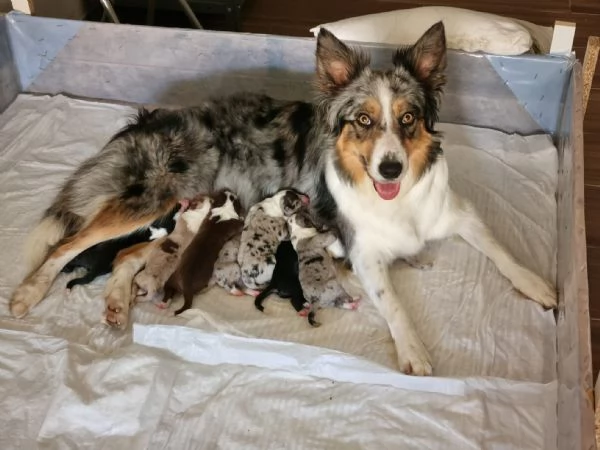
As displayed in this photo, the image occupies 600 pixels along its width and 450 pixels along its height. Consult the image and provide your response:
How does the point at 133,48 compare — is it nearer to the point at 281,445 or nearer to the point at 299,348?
the point at 299,348

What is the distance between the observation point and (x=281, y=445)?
2086 millimetres

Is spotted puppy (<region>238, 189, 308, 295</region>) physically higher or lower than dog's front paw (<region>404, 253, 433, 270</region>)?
higher

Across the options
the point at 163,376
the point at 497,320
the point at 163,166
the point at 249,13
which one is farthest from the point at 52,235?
the point at 249,13

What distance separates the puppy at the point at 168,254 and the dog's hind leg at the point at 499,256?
0.94 metres

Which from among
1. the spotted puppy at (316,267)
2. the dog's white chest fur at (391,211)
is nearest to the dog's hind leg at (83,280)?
the spotted puppy at (316,267)

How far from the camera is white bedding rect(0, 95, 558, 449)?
211cm

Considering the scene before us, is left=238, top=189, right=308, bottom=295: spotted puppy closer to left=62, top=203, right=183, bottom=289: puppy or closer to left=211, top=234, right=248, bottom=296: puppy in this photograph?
left=211, top=234, right=248, bottom=296: puppy

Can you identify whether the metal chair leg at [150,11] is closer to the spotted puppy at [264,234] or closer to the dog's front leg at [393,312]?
the spotted puppy at [264,234]

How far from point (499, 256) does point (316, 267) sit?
2.20ft

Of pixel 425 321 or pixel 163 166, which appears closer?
pixel 425 321

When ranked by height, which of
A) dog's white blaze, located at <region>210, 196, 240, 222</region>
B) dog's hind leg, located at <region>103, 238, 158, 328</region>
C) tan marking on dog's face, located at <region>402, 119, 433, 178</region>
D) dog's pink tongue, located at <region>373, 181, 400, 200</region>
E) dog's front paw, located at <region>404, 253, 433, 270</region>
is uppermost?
tan marking on dog's face, located at <region>402, 119, 433, 178</region>

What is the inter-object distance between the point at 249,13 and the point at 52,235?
2.53m

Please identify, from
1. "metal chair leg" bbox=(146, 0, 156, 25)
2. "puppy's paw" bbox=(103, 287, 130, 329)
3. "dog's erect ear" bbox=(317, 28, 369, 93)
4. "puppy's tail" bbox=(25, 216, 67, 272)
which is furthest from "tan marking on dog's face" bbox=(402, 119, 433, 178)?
"metal chair leg" bbox=(146, 0, 156, 25)

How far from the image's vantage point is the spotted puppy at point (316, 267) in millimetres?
2404
